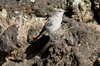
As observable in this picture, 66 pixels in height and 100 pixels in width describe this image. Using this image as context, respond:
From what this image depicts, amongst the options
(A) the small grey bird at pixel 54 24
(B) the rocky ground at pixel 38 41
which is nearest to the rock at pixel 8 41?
(B) the rocky ground at pixel 38 41

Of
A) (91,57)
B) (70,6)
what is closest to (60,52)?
(91,57)

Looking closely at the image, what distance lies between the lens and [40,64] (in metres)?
4.32

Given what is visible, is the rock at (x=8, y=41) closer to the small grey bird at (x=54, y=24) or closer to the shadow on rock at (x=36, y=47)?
the shadow on rock at (x=36, y=47)

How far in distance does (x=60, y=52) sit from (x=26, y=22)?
1.78 meters

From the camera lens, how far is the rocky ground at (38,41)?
14.0ft

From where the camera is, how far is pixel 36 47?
4754 mm

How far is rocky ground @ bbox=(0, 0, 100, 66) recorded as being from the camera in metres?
4.27

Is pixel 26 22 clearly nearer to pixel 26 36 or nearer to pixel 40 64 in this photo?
pixel 26 36

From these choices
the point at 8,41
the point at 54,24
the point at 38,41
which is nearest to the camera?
the point at 8,41

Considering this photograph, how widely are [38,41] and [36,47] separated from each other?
0.54ft

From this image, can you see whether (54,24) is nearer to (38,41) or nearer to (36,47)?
(38,41)

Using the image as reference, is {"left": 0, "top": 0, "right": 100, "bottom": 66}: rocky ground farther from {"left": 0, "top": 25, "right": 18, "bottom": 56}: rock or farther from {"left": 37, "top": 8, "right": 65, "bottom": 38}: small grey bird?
{"left": 37, "top": 8, "right": 65, "bottom": 38}: small grey bird

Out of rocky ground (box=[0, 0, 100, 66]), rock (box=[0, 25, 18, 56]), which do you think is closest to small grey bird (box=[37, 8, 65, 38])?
rocky ground (box=[0, 0, 100, 66])

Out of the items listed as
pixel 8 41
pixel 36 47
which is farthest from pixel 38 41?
pixel 8 41
